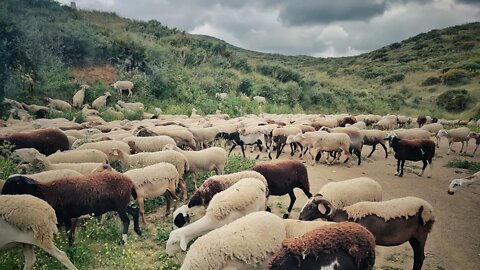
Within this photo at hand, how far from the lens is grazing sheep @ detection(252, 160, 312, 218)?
26.6ft

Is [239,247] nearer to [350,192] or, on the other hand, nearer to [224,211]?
[224,211]

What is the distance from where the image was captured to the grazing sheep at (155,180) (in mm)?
7523

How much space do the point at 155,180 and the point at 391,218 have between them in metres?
4.60

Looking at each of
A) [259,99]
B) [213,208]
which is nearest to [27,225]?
[213,208]

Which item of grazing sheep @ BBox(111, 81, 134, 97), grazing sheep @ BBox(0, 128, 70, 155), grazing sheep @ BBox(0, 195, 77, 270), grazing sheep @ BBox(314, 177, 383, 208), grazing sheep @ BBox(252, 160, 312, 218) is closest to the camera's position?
grazing sheep @ BBox(0, 195, 77, 270)

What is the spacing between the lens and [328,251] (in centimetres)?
438

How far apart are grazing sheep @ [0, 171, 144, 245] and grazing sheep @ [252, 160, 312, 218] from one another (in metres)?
2.94

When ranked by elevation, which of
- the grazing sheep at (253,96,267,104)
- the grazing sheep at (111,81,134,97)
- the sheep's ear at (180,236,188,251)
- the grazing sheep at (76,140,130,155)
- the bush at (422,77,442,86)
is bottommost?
the sheep's ear at (180,236,188,251)

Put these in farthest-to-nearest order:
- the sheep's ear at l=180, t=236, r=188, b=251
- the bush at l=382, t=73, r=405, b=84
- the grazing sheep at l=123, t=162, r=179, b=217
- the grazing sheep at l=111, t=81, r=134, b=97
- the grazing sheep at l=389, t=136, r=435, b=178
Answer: the bush at l=382, t=73, r=405, b=84
the grazing sheep at l=111, t=81, r=134, b=97
the grazing sheep at l=389, t=136, r=435, b=178
the grazing sheep at l=123, t=162, r=179, b=217
the sheep's ear at l=180, t=236, r=188, b=251

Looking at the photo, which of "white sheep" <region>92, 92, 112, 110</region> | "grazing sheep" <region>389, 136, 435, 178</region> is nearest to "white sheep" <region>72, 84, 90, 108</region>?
"white sheep" <region>92, 92, 112, 110</region>

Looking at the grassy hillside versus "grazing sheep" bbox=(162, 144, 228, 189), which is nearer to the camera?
"grazing sheep" bbox=(162, 144, 228, 189)

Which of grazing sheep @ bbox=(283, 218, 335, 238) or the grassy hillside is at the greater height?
the grassy hillside

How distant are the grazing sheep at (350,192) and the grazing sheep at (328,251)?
1987 mm

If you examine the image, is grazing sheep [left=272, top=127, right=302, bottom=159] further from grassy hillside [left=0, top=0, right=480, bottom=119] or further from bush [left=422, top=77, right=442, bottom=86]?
bush [left=422, top=77, right=442, bottom=86]
